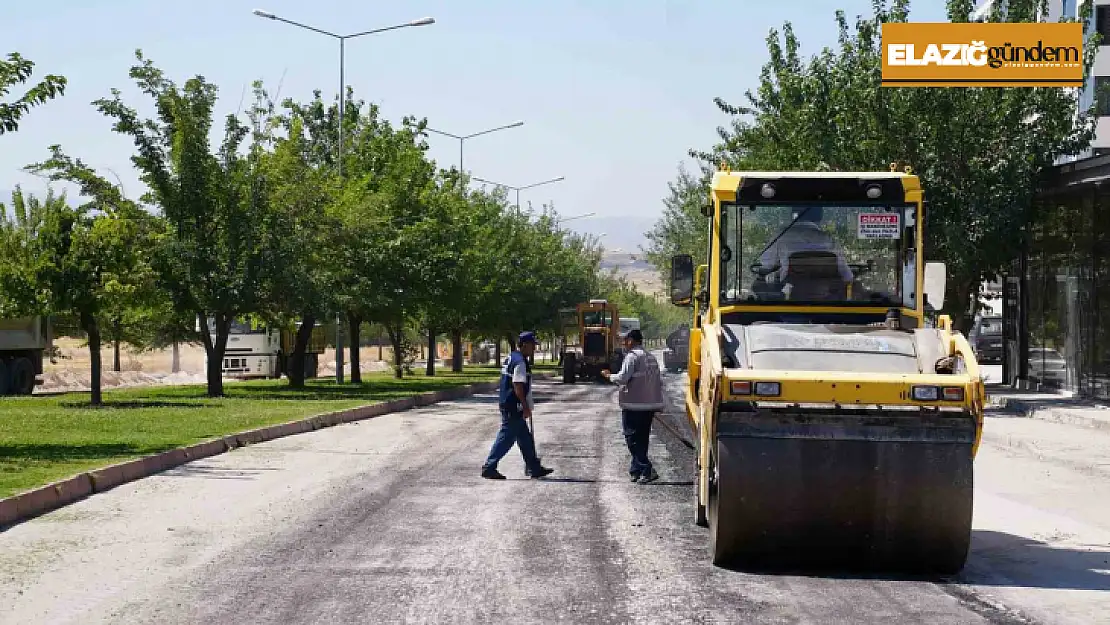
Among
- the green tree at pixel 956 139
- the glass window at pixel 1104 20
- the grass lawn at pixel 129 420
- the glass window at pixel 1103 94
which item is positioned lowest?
the grass lawn at pixel 129 420

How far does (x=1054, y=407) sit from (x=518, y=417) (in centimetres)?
1792

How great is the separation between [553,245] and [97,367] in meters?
47.2

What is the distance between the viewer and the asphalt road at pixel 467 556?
28.0 ft

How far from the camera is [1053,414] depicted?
94.8 ft

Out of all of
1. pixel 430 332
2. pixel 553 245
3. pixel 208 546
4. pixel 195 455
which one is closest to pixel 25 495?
pixel 208 546

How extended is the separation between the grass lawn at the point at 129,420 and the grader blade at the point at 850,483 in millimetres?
7172

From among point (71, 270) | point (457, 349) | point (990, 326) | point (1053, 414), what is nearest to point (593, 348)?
point (457, 349)

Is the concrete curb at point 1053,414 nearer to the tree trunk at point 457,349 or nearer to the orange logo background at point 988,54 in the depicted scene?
the orange logo background at point 988,54

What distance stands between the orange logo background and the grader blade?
26.0 metres

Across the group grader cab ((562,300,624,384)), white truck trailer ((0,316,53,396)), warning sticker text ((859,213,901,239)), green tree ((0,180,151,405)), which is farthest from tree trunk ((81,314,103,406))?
grader cab ((562,300,624,384))

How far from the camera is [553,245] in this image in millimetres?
75062

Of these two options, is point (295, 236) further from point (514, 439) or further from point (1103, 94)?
point (1103, 94)

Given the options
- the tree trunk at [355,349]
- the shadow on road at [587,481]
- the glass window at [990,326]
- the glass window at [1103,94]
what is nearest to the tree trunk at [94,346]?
the shadow on road at [587,481]

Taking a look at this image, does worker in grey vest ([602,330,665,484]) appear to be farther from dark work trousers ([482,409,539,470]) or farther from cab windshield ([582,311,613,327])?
cab windshield ([582,311,613,327])
